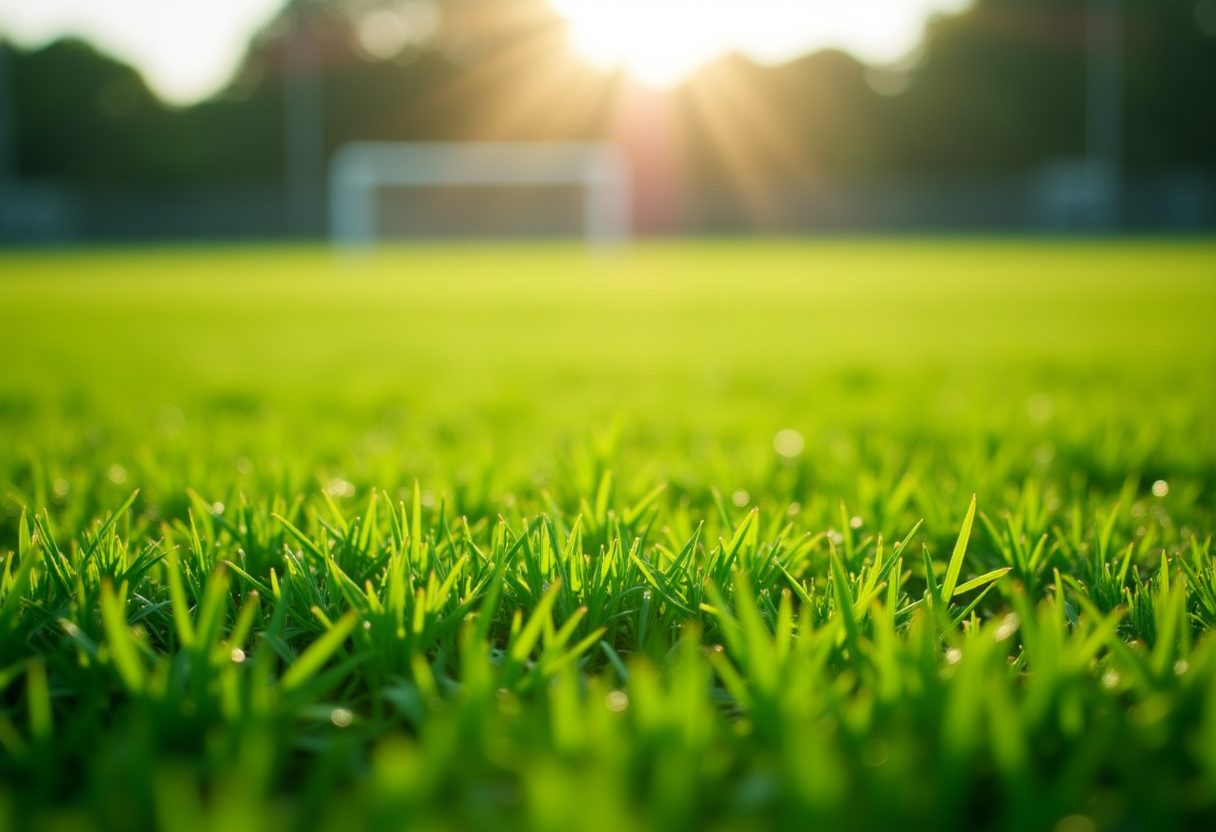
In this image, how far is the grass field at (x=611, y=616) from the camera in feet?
2.51

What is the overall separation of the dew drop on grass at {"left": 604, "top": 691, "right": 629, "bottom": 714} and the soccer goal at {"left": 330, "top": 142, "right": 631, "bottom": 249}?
26.9 m

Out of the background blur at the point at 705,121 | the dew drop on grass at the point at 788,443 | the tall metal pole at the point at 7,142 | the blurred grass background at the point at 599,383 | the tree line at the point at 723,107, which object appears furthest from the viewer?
the tree line at the point at 723,107

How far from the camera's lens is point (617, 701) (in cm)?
97

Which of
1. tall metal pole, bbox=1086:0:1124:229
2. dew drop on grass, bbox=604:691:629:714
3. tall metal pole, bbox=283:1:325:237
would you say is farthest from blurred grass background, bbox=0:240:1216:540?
tall metal pole, bbox=283:1:325:237

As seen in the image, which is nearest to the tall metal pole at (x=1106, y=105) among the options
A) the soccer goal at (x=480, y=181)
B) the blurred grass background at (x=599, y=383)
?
the soccer goal at (x=480, y=181)

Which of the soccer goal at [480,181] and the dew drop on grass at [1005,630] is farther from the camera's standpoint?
the soccer goal at [480,181]

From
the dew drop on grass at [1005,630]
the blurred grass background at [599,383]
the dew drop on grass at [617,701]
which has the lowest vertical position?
the blurred grass background at [599,383]

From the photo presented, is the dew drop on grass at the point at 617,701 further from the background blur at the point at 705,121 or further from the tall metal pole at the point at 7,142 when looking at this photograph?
the tall metal pole at the point at 7,142

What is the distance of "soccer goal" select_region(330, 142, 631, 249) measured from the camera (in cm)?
2798

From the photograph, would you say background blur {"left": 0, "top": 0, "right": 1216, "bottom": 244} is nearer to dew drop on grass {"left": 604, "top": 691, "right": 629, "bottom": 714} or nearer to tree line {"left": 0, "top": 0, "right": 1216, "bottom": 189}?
tree line {"left": 0, "top": 0, "right": 1216, "bottom": 189}

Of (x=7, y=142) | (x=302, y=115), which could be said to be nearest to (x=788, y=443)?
(x=302, y=115)

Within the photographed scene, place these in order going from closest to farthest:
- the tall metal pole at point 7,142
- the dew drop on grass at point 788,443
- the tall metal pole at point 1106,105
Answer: the dew drop on grass at point 788,443 → the tall metal pole at point 7,142 → the tall metal pole at point 1106,105

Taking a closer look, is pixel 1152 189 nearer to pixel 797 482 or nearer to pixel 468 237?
pixel 468 237

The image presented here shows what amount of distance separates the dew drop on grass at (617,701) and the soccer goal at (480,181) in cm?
2692
